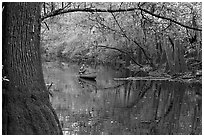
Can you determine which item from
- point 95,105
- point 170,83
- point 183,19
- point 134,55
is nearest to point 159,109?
point 95,105

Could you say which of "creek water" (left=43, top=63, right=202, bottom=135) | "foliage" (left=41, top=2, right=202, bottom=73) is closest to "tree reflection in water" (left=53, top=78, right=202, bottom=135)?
"creek water" (left=43, top=63, right=202, bottom=135)

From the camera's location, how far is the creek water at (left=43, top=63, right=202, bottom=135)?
38.7 feet

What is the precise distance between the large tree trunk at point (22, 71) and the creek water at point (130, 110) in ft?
14.8

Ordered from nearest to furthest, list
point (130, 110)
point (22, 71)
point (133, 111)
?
point (22, 71)
point (133, 111)
point (130, 110)

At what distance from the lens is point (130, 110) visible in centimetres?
1516

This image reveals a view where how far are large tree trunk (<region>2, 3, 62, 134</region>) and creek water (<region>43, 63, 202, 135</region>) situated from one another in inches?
178

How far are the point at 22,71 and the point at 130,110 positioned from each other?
910cm

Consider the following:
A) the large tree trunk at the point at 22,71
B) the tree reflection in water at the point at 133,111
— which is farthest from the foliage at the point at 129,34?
the large tree trunk at the point at 22,71

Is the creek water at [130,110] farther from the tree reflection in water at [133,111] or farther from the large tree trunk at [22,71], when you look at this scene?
the large tree trunk at [22,71]

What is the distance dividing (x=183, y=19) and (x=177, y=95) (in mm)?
8145

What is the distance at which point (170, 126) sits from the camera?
12133 mm

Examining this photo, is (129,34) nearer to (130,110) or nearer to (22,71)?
(130,110)

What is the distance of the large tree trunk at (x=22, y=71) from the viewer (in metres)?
6.52

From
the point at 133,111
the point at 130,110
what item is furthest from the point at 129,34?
the point at 133,111
